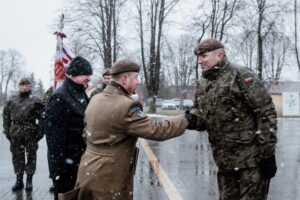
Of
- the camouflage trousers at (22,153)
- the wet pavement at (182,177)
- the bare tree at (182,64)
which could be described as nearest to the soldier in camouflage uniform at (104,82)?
the camouflage trousers at (22,153)

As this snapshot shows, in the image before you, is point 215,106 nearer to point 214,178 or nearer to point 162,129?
point 162,129

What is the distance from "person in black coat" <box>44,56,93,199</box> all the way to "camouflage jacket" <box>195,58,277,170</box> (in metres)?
1.28

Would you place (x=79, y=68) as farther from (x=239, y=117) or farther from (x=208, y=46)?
(x=239, y=117)

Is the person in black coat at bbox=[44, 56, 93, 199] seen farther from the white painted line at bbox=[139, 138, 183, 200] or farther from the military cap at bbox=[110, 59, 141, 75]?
the white painted line at bbox=[139, 138, 183, 200]

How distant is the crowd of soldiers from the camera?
153 inches

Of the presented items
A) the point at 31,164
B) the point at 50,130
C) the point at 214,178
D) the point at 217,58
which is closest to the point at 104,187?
the point at 50,130

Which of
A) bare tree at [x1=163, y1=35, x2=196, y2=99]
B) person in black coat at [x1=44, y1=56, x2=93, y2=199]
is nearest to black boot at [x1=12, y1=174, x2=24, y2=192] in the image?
person in black coat at [x1=44, y1=56, x2=93, y2=199]

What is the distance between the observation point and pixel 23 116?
809 cm

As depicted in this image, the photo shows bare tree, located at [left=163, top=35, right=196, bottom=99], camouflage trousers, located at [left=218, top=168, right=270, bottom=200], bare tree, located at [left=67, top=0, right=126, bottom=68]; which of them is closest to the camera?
camouflage trousers, located at [left=218, top=168, right=270, bottom=200]

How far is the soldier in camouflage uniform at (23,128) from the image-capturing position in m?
8.10

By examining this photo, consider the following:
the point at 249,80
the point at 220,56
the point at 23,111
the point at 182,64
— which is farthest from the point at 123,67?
the point at 182,64

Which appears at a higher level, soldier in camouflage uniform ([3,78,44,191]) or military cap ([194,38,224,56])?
military cap ([194,38,224,56])

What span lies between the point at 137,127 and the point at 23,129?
4.67 meters

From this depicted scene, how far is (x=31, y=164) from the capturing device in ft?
26.6
